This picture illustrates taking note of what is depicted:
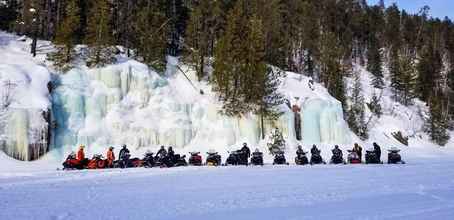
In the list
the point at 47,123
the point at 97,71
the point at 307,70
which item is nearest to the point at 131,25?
the point at 97,71

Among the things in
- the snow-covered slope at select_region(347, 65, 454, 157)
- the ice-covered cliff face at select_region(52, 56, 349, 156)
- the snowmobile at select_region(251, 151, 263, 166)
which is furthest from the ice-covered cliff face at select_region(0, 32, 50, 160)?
the snow-covered slope at select_region(347, 65, 454, 157)

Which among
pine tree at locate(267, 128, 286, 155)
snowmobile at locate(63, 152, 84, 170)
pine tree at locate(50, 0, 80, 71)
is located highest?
pine tree at locate(50, 0, 80, 71)

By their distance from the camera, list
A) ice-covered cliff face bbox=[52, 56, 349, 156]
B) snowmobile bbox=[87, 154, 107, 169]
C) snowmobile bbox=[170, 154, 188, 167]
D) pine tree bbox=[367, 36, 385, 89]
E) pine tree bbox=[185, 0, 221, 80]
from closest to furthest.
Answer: snowmobile bbox=[87, 154, 107, 169] < snowmobile bbox=[170, 154, 188, 167] < ice-covered cliff face bbox=[52, 56, 349, 156] < pine tree bbox=[185, 0, 221, 80] < pine tree bbox=[367, 36, 385, 89]

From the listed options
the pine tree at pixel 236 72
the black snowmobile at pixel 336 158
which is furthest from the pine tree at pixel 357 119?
the black snowmobile at pixel 336 158

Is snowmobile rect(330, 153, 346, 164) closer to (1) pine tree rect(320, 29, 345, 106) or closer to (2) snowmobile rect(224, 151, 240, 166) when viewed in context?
(2) snowmobile rect(224, 151, 240, 166)

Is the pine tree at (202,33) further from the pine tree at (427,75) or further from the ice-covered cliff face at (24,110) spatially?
the pine tree at (427,75)

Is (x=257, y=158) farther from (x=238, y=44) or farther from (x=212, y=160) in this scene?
(x=238, y=44)

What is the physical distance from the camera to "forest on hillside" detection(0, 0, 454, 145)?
32.8 metres

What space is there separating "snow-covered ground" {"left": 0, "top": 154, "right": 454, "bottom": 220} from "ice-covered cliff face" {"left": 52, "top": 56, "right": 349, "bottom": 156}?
38.3 feet

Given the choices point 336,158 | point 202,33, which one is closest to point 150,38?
point 202,33

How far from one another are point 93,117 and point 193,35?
442 inches

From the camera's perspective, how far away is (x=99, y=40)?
30891 millimetres

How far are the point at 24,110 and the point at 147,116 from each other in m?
8.00

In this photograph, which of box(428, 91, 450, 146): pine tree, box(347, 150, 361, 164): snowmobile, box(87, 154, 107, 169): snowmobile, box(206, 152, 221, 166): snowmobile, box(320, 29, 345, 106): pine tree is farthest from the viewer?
box(428, 91, 450, 146): pine tree
